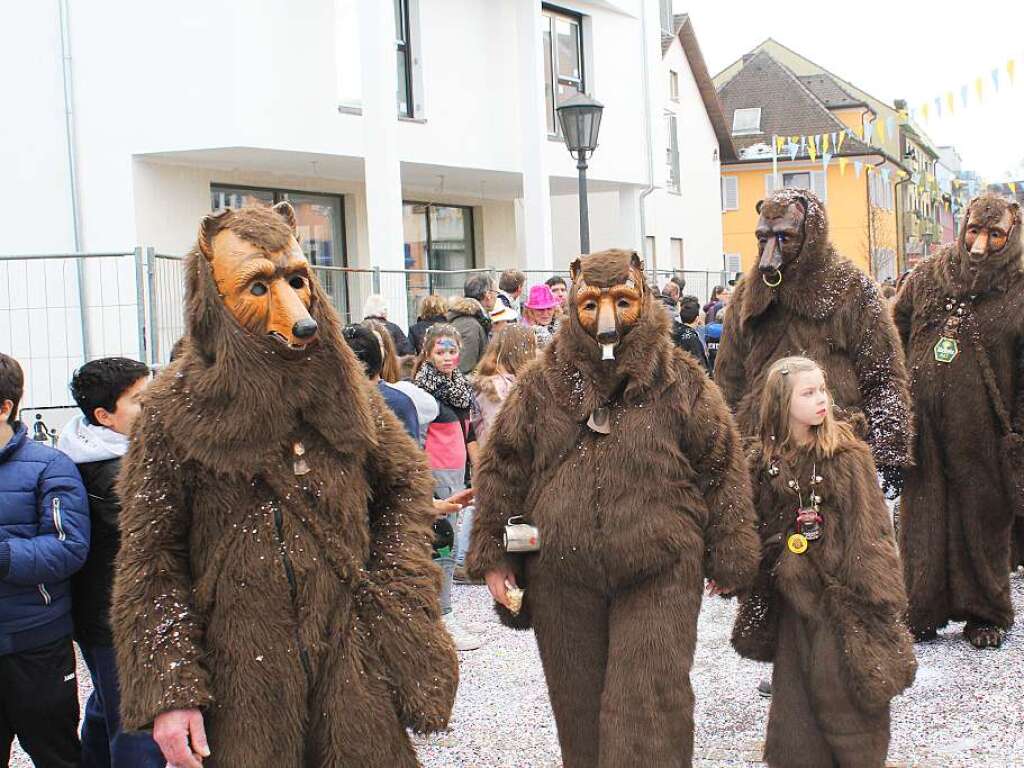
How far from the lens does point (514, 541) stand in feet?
12.4

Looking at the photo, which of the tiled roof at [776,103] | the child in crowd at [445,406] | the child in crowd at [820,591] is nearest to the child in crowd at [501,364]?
the child in crowd at [445,406]

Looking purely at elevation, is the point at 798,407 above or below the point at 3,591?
above

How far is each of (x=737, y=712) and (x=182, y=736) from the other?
297 centimetres

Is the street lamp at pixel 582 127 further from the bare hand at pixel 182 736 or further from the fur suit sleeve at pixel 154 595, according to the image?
the bare hand at pixel 182 736

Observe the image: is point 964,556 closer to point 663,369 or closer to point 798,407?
point 798,407

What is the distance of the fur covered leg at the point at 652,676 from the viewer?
3545 mm

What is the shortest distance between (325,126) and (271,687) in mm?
11399

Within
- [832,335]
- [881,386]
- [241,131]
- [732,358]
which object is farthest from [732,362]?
[241,131]

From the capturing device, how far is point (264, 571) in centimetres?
295

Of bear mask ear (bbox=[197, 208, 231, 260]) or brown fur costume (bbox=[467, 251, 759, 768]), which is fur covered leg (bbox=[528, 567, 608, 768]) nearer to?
brown fur costume (bbox=[467, 251, 759, 768])

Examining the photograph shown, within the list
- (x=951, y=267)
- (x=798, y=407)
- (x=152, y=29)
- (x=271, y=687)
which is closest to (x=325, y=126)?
(x=152, y=29)

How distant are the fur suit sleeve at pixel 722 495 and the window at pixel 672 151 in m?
24.1

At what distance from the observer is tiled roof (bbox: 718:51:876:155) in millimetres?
48000

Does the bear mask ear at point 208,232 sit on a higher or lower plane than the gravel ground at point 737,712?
higher
